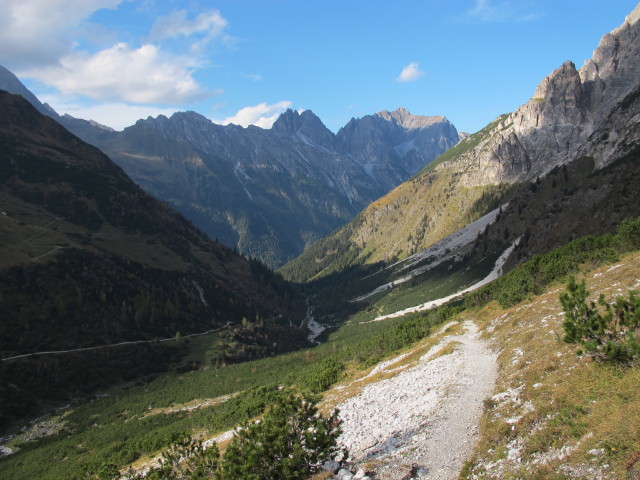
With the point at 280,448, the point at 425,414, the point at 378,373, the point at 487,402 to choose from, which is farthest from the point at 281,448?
the point at 378,373

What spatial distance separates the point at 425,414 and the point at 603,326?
16.8 meters

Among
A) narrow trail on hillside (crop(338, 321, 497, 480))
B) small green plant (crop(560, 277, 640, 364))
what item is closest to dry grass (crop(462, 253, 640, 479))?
small green plant (crop(560, 277, 640, 364))

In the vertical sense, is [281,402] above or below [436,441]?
above

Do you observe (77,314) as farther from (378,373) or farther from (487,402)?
(487,402)

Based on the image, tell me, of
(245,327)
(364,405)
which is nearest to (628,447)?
(364,405)

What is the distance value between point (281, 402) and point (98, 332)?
143 metres

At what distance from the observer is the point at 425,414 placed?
34.9 meters

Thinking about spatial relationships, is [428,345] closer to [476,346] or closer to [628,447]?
[476,346]

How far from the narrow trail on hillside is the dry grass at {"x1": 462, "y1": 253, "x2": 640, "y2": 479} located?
5.96 feet

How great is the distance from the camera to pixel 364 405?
4472 centimetres

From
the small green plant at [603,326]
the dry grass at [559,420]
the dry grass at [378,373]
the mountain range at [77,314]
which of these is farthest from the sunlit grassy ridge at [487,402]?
the mountain range at [77,314]

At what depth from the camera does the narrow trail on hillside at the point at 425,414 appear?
25.2 meters

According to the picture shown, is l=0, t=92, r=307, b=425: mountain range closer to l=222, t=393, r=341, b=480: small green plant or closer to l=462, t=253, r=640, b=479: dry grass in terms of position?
l=222, t=393, r=341, b=480: small green plant

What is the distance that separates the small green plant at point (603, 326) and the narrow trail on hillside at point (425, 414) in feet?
30.7
